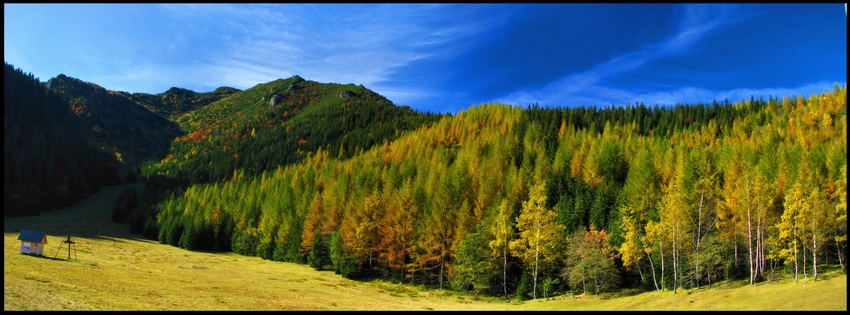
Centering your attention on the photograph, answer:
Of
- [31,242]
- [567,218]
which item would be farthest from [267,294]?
[567,218]

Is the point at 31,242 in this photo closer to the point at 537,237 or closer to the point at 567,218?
the point at 537,237

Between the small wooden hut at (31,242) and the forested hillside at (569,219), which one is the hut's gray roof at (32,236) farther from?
the forested hillside at (569,219)

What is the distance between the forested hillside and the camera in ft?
173

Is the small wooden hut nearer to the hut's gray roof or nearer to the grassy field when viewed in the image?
the hut's gray roof

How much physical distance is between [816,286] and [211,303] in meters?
54.4

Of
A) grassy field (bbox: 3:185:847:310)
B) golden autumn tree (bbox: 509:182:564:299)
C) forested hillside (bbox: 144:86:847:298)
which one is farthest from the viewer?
golden autumn tree (bbox: 509:182:564:299)

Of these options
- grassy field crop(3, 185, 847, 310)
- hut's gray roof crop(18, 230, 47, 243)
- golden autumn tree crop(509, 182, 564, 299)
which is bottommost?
grassy field crop(3, 185, 847, 310)

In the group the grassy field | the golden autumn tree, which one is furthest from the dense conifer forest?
the grassy field

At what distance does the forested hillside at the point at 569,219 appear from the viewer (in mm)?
52875

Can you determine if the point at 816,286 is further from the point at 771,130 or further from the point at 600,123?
the point at 600,123

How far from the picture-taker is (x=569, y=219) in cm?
6969

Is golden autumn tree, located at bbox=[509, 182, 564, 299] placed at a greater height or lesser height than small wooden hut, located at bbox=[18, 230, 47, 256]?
greater

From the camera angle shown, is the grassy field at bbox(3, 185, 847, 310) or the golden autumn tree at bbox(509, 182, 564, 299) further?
the golden autumn tree at bbox(509, 182, 564, 299)

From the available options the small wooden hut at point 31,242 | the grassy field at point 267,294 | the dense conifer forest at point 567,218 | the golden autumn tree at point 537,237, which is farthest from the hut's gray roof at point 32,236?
the golden autumn tree at point 537,237
